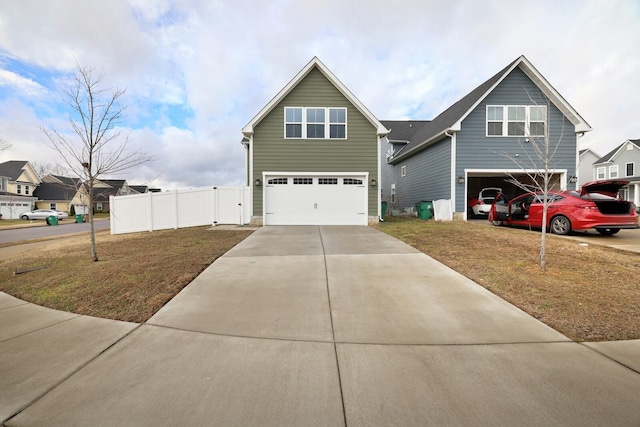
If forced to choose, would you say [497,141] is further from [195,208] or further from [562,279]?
[195,208]

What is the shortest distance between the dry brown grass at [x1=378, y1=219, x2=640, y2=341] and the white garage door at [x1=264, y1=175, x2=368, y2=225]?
18.5ft

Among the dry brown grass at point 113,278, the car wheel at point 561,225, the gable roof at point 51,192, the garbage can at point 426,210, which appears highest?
the gable roof at point 51,192

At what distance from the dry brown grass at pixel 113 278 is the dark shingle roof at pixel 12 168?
4517 cm

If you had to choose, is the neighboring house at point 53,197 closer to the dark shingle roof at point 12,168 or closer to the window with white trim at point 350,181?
the dark shingle roof at point 12,168

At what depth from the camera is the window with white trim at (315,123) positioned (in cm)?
1417

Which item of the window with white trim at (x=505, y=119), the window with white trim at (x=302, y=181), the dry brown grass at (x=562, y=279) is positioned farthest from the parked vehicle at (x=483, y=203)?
the window with white trim at (x=302, y=181)

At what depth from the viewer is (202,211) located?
1462 cm

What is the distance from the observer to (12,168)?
132ft

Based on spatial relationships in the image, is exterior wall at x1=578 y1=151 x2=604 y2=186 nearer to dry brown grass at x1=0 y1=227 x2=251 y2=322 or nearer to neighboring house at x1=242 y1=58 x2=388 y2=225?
neighboring house at x1=242 y1=58 x2=388 y2=225

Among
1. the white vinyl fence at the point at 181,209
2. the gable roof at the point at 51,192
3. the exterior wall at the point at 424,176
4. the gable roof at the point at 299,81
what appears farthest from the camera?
the gable roof at the point at 51,192

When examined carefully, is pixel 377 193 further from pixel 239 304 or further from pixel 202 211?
pixel 239 304

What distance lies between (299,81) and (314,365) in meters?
13.7

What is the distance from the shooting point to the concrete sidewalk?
2166 mm

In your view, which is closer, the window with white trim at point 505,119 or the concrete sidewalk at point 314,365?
the concrete sidewalk at point 314,365
